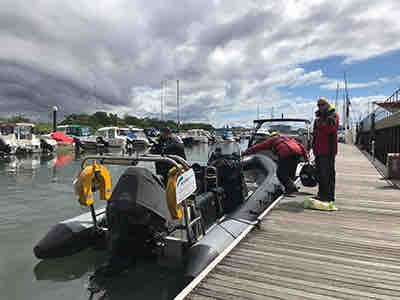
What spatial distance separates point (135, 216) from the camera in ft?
10.5

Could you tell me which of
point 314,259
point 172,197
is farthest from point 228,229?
point 172,197

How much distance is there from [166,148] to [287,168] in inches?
107

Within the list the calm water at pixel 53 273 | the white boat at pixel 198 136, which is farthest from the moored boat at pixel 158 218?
the white boat at pixel 198 136

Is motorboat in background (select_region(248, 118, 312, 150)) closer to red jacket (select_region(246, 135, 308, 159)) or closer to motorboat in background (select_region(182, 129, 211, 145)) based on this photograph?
red jacket (select_region(246, 135, 308, 159))

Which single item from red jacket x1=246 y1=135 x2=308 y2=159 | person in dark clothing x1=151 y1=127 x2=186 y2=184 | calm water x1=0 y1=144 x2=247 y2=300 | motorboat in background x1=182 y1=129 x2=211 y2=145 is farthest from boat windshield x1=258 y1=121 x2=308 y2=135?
motorboat in background x1=182 y1=129 x2=211 y2=145

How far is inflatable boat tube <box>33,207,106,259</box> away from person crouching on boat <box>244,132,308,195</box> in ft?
12.1

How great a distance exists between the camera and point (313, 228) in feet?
13.0

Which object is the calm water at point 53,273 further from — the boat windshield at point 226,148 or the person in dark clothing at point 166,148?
the boat windshield at point 226,148

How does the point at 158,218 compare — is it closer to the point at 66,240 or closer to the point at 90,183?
the point at 90,183

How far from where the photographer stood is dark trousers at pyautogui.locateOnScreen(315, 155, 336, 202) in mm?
4748

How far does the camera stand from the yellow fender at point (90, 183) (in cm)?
360

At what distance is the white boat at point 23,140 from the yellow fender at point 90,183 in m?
23.4

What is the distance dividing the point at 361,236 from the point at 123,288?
11.4 feet

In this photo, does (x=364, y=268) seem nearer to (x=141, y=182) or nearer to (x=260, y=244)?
(x=260, y=244)
